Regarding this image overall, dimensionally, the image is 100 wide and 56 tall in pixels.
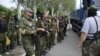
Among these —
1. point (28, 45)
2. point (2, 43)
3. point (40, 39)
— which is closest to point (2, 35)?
point (2, 43)

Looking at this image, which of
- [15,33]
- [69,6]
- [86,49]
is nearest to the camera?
[86,49]

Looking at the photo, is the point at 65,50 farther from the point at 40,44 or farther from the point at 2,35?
the point at 40,44

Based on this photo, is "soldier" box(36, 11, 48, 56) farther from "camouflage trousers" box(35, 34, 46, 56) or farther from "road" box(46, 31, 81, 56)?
"road" box(46, 31, 81, 56)

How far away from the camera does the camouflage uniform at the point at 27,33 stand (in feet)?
41.7

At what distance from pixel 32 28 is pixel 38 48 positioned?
2.18 meters

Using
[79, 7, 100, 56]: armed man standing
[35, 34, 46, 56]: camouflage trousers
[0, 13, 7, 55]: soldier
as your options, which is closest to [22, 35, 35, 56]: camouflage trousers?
[35, 34, 46, 56]: camouflage trousers

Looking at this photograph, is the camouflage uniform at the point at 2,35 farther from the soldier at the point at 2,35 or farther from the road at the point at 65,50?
the road at the point at 65,50

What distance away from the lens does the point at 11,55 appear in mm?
17609

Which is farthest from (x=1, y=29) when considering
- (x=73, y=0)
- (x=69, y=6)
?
(x=73, y=0)

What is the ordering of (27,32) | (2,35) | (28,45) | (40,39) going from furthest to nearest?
(2,35)
(40,39)
(28,45)
(27,32)

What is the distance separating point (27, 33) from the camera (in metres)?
12.9

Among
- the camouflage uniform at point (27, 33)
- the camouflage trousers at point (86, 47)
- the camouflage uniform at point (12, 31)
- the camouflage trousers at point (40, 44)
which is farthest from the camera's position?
the camouflage uniform at point (12, 31)

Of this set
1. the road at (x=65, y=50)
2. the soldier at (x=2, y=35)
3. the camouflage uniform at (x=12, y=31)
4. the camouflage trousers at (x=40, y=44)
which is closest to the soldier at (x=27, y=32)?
the camouflage trousers at (x=40, y=44)

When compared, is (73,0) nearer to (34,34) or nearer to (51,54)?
(51,54)
